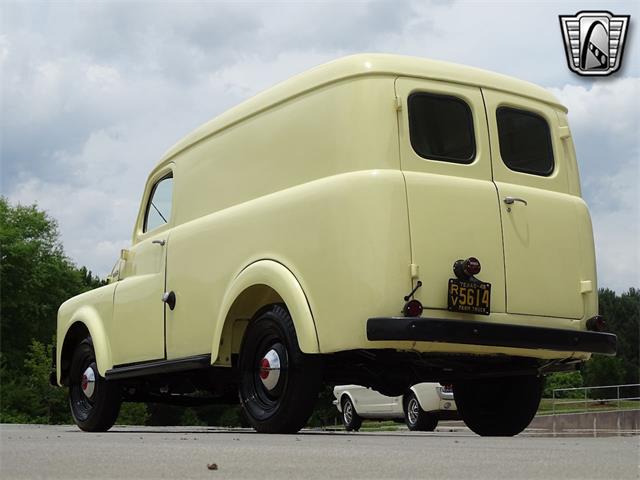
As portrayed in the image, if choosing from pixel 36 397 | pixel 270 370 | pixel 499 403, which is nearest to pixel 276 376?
pixel 270 370

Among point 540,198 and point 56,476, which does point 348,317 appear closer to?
point 540,198

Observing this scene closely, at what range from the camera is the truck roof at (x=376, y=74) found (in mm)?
7676

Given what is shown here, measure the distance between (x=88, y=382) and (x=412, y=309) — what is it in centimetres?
492

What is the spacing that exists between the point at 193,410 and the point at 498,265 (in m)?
45.7

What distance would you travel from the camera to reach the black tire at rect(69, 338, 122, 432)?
10359 millimetres

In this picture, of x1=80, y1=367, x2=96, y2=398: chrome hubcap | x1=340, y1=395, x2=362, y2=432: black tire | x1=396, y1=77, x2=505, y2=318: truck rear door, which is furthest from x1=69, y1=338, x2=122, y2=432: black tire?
x1=340, y1=395, x2=362, y2=432: black tire

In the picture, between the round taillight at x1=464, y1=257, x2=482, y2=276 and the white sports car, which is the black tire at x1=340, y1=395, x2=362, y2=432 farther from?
the round taillight at x1=464, y1=257, x2=482, y2=276

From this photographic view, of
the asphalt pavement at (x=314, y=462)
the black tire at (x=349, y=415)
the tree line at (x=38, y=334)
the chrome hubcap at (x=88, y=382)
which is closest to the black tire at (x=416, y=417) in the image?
the black tire at (x=349, y=415)

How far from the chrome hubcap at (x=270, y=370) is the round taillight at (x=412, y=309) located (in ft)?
3.84

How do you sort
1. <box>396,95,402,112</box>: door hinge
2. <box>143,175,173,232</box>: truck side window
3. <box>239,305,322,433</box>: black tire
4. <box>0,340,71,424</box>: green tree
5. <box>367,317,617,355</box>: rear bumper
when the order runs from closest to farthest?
1. <box>367,317,617,355</box>: rear bumper
2. <box>239,305,322,433</box>: black tire
3. <box>396,95,402,112</box>: door hinge
4. <box>143,175,173,232</box>: truck side window
5. <box>0,340,71,424</box>: green tree

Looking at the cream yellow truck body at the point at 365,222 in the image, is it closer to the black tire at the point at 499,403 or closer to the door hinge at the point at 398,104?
the door hinge at the point at 398,104

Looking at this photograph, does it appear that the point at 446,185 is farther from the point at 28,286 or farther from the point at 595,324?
the point at 28,286

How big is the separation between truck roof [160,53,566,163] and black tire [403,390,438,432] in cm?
919

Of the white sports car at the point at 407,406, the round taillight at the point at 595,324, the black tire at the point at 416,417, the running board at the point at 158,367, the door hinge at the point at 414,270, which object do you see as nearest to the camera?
the door hinge at the point at 414,270
